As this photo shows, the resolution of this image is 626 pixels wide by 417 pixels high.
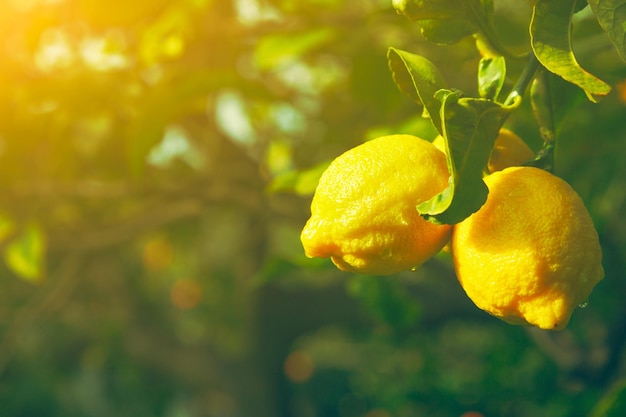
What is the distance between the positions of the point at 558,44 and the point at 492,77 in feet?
0.24

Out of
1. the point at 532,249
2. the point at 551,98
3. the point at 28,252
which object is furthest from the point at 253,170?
the point at 532,249

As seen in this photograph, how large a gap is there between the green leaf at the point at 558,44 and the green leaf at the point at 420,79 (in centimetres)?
9

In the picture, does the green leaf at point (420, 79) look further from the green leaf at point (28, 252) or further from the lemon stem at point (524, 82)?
the green leaf at point (28, 252)

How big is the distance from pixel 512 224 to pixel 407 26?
96cm

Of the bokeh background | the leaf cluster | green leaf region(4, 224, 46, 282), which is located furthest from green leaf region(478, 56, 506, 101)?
green leaf region(4, 224, 46, 282)

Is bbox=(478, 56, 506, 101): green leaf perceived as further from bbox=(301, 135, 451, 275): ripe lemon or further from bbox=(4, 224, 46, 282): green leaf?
bbox=(4, 224, 46, 282): green leaf

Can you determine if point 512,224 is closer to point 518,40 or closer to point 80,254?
point 518,40

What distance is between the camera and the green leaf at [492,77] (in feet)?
2.17

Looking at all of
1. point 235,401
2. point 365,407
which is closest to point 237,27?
point 235,401

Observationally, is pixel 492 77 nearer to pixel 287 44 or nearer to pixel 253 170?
pixel 287 44

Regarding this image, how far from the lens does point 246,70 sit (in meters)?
2.92

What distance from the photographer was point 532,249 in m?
0.61

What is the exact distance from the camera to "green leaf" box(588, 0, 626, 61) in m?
0.61

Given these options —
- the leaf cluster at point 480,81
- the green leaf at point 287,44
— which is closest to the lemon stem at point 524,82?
the leaf cluster at point 480,81
